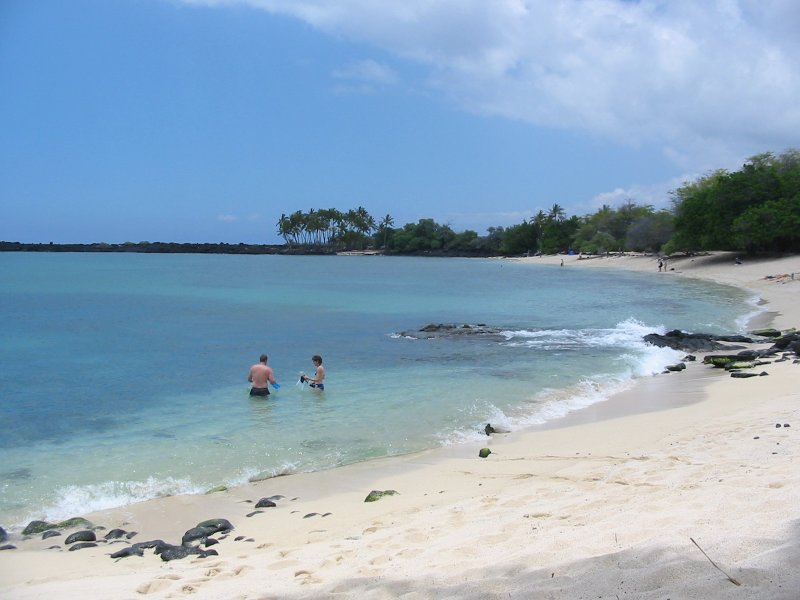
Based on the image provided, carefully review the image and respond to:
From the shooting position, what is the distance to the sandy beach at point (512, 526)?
4031mm

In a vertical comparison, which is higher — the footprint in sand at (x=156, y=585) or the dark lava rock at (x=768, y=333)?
the footprint in sand at (x=156, y=585)

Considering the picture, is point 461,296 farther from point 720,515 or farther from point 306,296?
point 720,515

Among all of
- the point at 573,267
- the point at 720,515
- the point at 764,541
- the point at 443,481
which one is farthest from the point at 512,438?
the point at 573,267

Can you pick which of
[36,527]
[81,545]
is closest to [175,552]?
[81,545]

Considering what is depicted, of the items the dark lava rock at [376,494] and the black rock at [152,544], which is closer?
the black rock at [152,544]

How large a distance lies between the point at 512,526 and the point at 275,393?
441 inches

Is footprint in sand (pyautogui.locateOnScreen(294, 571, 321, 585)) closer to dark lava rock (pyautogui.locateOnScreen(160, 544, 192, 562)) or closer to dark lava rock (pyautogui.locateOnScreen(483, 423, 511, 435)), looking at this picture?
dark lava rock (pyautogui.locateOnScreen(160, 544, 192, 562))

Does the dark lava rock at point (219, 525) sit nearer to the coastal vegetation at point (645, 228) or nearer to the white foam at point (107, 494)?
the white foam at point (107, 494)

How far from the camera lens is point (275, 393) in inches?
633

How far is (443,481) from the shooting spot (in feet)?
28.3

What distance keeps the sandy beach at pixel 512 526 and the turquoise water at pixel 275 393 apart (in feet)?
4.37

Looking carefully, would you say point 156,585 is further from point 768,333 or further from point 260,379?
point 768,333

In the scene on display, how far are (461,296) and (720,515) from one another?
146ft

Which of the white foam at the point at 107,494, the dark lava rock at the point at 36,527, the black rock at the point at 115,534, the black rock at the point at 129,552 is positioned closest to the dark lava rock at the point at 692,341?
the white foam at the point at 107,494
